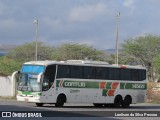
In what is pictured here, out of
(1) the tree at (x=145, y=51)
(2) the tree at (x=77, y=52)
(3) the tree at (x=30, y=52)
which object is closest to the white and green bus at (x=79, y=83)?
(1) the tree at (x=145, y=51)

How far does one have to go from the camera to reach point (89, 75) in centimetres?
3653

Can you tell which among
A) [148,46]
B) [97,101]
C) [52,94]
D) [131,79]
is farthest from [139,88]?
[148,46]

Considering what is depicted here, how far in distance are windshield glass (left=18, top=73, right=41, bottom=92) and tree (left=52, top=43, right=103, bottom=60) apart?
7773 cm

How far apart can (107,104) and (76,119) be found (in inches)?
602

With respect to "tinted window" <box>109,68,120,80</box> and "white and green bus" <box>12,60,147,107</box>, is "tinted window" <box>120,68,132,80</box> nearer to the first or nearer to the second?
"white and green bus" <box>12,60,147,107</box>

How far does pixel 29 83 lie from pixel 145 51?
254 ft

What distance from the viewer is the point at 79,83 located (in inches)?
1415

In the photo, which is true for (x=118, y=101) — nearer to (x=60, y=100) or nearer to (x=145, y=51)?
(x=60, y=100)

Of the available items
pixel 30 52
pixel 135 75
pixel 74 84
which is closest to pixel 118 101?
pixel 135 75

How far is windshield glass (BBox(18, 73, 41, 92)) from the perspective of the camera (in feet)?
113

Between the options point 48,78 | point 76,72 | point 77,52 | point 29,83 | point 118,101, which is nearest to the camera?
point 48,78

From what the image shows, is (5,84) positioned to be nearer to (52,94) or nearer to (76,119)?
(52,94)

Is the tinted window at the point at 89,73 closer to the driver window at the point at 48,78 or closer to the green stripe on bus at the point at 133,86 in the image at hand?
the driver window at the point at 48,78

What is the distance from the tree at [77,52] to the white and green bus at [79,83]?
73.8 metres
